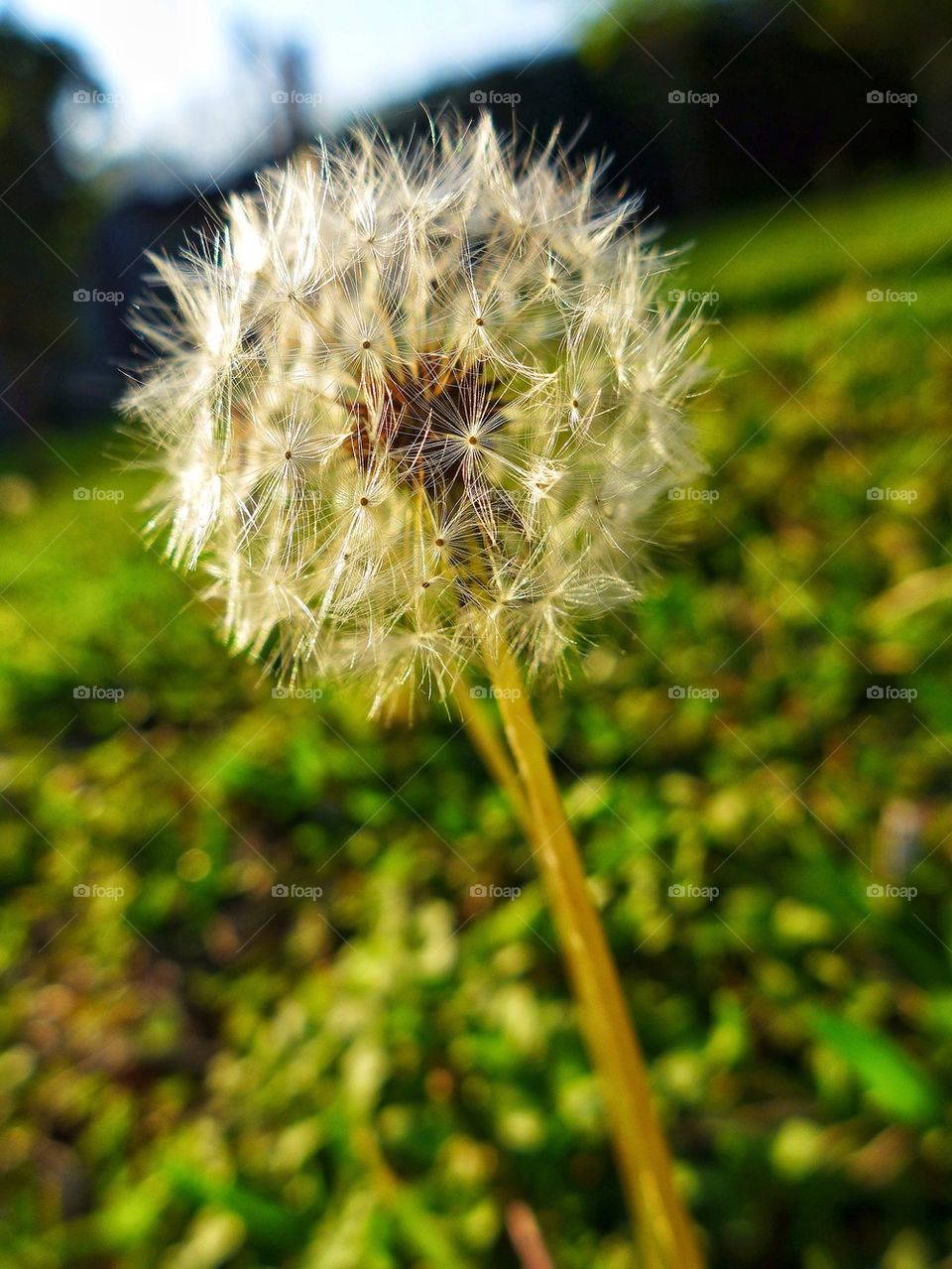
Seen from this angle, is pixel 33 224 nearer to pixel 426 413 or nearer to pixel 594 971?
pixel 426 413

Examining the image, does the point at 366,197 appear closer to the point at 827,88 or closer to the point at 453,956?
the point at 453,956

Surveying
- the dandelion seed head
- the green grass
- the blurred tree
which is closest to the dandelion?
the dandelion seed head

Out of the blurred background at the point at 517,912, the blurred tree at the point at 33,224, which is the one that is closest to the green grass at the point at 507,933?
the blurred background at the point at 517,912

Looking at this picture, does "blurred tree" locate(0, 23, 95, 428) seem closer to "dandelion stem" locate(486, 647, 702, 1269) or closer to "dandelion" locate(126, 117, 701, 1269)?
→ "dandelion" locate(126, 117, 701, 1269)

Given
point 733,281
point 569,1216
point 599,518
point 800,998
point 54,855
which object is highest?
point 733,281

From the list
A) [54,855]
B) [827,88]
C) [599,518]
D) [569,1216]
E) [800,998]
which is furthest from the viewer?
[827,88]

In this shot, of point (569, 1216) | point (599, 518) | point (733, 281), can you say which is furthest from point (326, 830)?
point (733, 281)

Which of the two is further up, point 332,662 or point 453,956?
point 332,662
